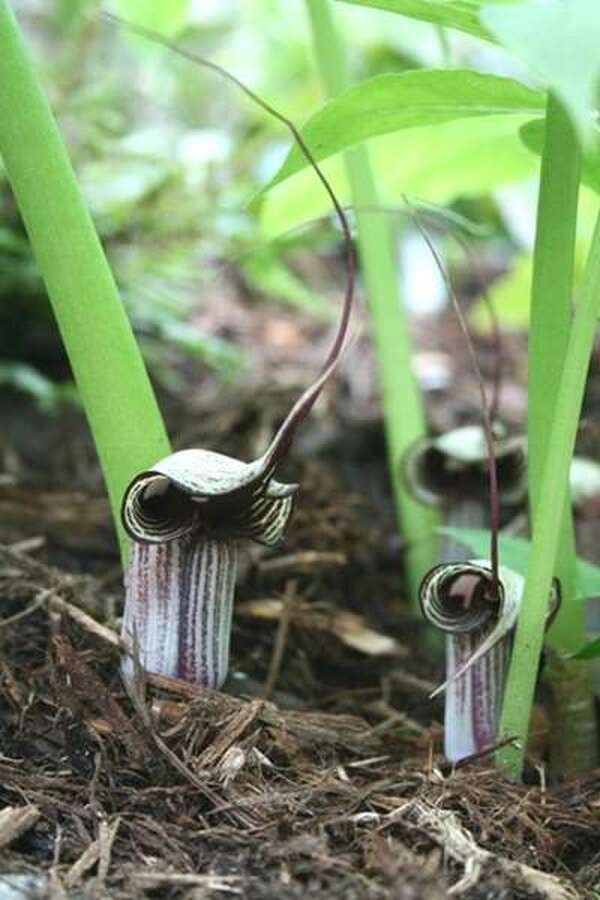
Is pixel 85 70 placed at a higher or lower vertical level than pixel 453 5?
higher

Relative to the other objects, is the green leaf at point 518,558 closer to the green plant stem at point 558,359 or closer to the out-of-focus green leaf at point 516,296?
the green plant stem at point 558,359

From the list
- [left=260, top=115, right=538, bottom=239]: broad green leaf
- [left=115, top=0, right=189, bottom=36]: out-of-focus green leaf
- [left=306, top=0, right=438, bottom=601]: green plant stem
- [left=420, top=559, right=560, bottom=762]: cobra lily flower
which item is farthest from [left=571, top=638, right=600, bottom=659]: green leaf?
[left=115, top=0, right=189, bottom=36]: out-of-focus green leaf

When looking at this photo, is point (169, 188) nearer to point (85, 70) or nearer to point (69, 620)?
point (85, 70)

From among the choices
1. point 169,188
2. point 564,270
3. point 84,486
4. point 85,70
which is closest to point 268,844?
point 564,270

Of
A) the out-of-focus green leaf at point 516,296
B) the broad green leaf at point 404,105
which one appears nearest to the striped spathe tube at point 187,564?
the broad green leaf at point 404,105

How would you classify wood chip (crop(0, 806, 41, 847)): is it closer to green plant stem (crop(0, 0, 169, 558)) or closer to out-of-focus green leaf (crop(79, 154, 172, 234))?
green plant stem (crop(0, 0, 169, 558))
